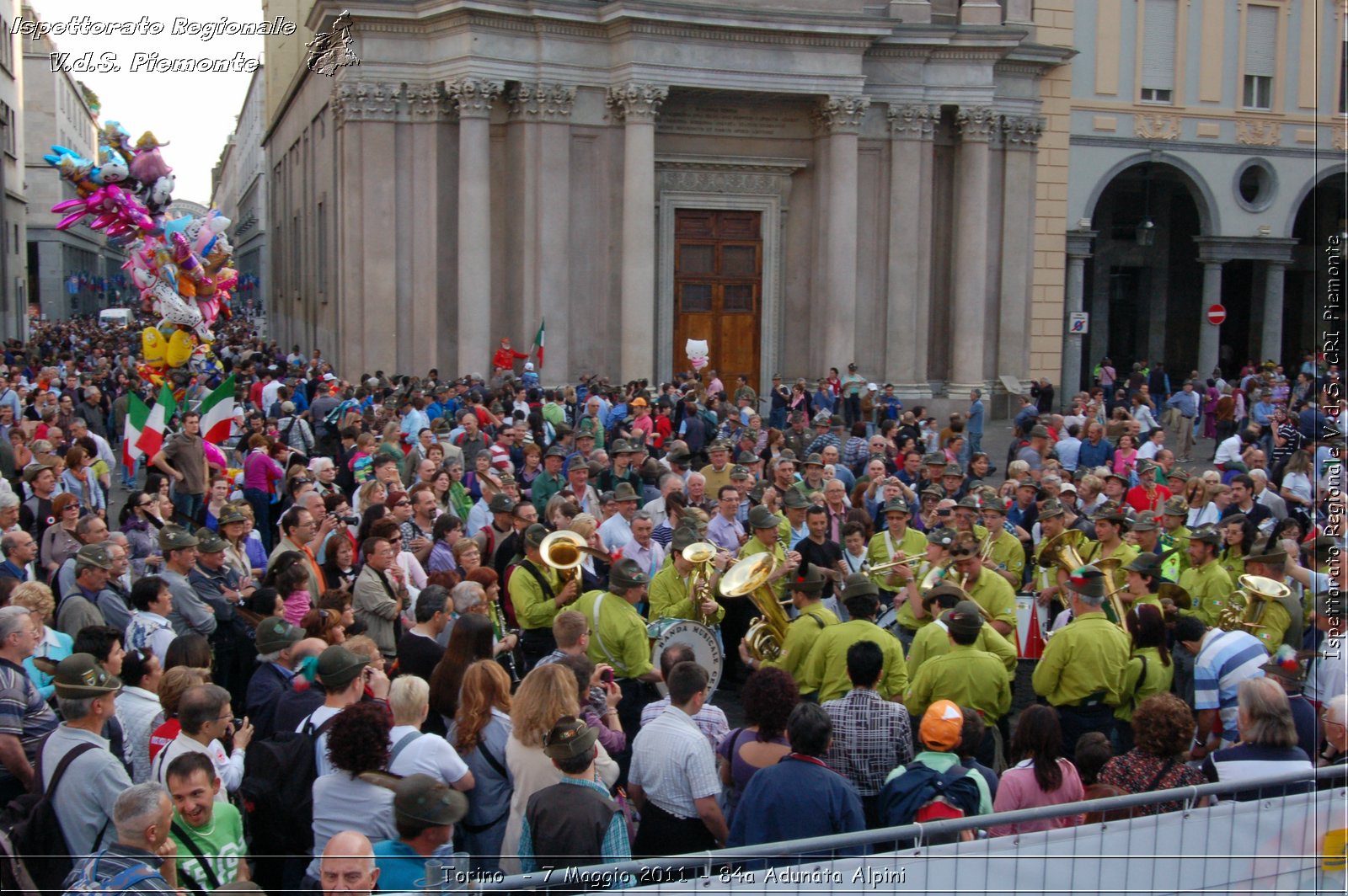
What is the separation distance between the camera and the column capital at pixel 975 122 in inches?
1104

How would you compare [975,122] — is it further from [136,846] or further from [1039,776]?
[136,846]

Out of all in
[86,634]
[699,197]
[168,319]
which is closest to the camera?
[86,634]

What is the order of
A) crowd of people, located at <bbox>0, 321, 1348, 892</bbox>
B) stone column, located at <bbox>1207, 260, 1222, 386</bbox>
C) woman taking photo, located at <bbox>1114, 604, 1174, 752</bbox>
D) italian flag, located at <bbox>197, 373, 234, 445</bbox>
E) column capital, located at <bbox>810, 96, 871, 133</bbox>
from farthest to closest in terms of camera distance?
stone column, located at <bbox>1207, 260, 1222, 386</bbox> < column capital, located at <bbox>810, 96, 871, 133</bbox> < italian flag, located at <bbox>197, 373, 234, 445</bbox> < woman taking photo, located at <bbox>1114, 604, 1174, 752</bbox> < crowd of people, located at <bbox>0, 321, 1348, 892</bbox>

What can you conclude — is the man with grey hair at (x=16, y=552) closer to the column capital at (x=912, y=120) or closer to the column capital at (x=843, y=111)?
the column capital at (x=843, y=111)

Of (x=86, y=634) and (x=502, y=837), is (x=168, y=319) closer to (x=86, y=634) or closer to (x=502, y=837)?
(x=86, y=634)

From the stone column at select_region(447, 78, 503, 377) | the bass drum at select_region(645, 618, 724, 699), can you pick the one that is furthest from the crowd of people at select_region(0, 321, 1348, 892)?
the stone column at select_region(447, 78, 503, 377)

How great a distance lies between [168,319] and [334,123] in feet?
23.6

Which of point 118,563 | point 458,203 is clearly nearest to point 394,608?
point 118,563

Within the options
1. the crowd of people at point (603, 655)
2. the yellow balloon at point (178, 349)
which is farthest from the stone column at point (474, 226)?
the crowd of people at point (603, 655)

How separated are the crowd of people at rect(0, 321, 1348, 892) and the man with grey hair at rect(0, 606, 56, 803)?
22mm

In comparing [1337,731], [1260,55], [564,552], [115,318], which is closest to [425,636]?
[564,552]

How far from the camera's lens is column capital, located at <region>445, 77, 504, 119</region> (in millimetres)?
24484

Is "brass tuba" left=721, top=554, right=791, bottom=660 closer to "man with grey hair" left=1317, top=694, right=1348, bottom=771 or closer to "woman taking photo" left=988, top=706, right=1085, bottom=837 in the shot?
"woman taking photo" left=988, top=706, right=1085, bottom=837

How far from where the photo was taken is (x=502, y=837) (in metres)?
6.09
